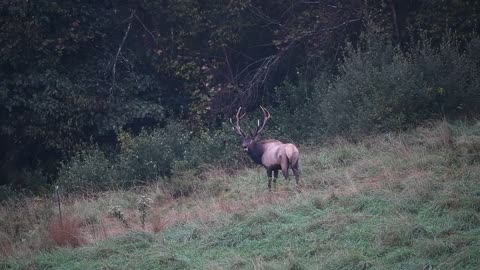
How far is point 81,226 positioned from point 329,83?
386 inches

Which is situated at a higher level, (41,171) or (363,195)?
(363,195)

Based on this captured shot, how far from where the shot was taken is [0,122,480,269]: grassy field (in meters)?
8.80

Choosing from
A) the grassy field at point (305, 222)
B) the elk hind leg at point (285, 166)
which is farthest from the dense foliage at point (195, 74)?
the elk hind leg at point (285, 166)

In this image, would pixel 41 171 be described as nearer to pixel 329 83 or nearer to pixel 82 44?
pixel 82 44

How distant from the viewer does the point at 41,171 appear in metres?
21.3

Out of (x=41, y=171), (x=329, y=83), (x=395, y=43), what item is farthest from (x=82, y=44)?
(x=395, y=43)

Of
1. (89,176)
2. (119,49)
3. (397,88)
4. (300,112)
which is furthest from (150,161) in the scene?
(397,88)

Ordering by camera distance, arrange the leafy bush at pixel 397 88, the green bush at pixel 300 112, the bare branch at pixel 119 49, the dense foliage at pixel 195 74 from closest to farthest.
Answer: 1. the leafy bush at pixel 397 88
2. the dense foliage at pixel 195 74
3. the green bush at pixel 300 112
4. the bare branch at pixel 119 49

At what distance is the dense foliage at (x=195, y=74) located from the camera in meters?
17.9

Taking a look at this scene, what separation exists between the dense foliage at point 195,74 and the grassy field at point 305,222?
332 centimetres

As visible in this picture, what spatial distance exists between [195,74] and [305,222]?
12.2 metres

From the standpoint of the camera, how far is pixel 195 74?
21.9m

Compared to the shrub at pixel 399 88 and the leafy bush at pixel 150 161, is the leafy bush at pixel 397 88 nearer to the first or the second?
the shrub at pixel 399 88

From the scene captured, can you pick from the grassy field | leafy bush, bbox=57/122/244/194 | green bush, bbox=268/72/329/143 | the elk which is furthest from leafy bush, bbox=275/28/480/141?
the elk
